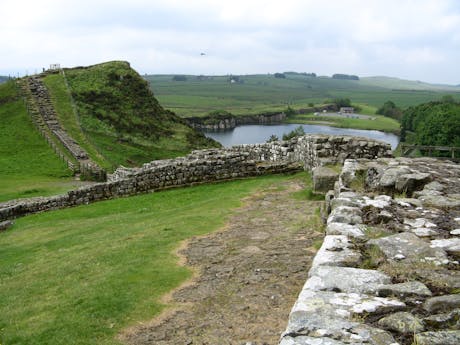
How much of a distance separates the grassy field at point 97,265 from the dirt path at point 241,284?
46 centimetres

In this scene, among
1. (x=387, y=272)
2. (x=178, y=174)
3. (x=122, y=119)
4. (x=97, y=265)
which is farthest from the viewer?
(x=122, y=119)

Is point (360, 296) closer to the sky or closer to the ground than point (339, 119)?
closer to the sky

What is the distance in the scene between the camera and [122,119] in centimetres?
5359

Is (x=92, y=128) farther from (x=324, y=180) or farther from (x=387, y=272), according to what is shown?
(x=387, y=272)

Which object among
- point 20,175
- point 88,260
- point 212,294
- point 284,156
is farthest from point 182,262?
A: point 20,175

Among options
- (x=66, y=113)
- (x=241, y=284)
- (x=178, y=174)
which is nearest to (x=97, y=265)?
(x=241, y=284)

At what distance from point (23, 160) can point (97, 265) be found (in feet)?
99.0

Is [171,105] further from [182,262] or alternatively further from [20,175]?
[182,262]

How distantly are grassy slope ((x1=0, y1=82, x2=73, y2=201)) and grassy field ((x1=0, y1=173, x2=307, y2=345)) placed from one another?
31.9 feet

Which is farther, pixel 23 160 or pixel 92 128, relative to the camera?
pixel 92 128

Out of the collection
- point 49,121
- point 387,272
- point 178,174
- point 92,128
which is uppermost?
point 387,272

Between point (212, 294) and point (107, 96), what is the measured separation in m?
52.2

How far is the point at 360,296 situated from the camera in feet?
16.5

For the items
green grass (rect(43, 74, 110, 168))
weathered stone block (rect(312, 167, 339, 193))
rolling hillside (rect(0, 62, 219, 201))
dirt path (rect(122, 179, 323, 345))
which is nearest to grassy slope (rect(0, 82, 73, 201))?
rolling hillside (rect(0, 62, 219, 201))
